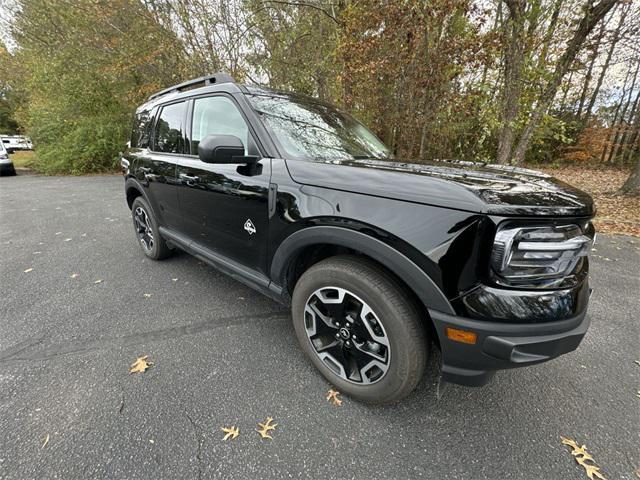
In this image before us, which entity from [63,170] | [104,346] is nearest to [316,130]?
[104,346]

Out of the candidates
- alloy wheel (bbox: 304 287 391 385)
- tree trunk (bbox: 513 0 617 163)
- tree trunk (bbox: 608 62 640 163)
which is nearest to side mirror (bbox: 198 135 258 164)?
alloy wheel (bbox: 304 287 391 385)

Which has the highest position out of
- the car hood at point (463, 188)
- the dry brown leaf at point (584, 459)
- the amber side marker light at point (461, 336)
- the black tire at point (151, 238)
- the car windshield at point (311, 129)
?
the car windshield at point (311, 129)

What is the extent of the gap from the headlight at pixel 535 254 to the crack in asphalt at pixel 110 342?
1856mm

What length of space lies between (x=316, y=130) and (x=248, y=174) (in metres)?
0.69

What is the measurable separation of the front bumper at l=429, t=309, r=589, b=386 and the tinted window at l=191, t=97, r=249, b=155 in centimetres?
171

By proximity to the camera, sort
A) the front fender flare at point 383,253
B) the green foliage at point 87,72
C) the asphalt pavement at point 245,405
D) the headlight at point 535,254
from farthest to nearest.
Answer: the green foliage at point 87,72
the asphalt pavement at point 245,405
the front fender flare at point 383,253
the headlight at point 535,254

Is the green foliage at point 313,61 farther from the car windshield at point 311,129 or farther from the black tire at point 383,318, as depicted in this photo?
the black tire at point 383,318

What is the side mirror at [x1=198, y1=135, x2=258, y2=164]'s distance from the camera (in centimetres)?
174

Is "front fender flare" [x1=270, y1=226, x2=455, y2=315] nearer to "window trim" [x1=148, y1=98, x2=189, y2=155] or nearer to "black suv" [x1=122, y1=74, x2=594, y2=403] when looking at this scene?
"black suv" [x1=122, y1=74, x2=594, y2=403]

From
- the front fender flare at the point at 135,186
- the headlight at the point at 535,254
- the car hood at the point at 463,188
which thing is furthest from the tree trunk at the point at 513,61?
the front fender flare at the point at 135,186

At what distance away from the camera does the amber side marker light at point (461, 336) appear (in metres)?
1.28

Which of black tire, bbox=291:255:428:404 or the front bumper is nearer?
the front bumper

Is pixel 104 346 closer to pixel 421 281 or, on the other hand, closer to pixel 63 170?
pixel 421 281

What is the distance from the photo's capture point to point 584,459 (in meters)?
1.46
